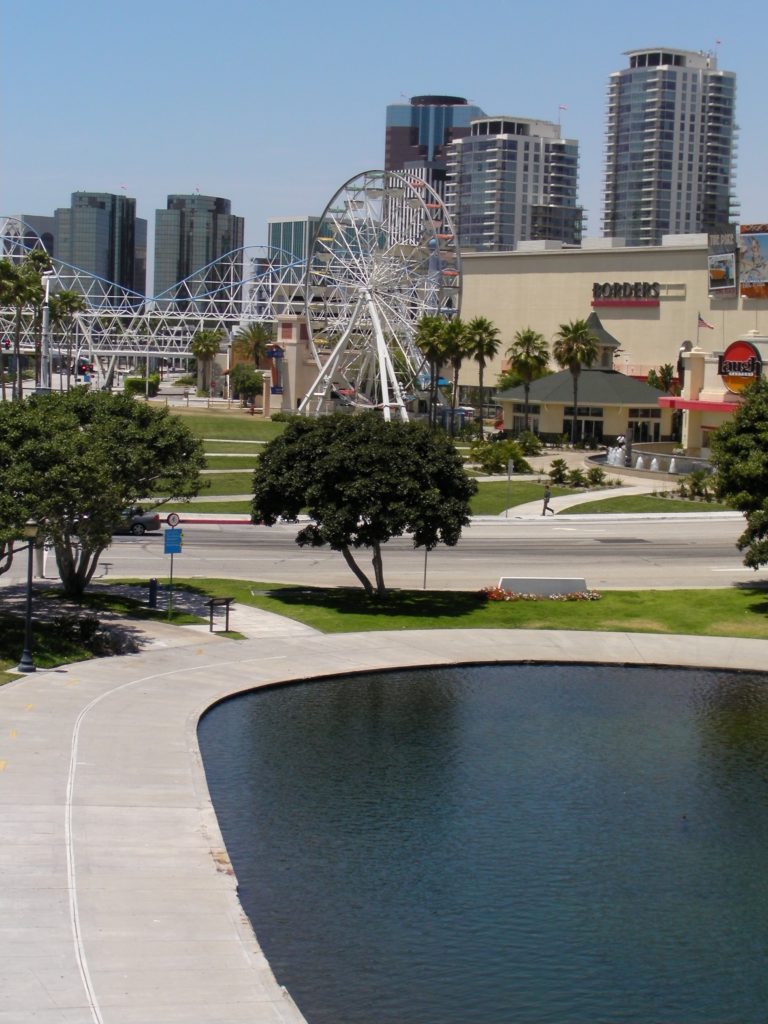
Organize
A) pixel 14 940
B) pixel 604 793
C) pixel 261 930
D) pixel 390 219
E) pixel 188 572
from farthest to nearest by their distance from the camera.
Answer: pixel 390 219
pixel 188 572
pixel 604 793
pixel 261 930
pixel 14 940

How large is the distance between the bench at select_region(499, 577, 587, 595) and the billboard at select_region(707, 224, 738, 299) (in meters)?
85.3

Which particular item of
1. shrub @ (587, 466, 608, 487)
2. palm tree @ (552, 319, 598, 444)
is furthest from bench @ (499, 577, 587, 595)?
palm tree @ (552, 319, 598, 444)

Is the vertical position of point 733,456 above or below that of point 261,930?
above

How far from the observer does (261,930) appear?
67.8 ft

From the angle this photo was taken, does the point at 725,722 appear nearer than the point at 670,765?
No

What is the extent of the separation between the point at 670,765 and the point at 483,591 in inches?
683

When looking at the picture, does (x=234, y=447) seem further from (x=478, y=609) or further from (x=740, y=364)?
(x=478, y=609)

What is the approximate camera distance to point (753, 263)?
4902 inches

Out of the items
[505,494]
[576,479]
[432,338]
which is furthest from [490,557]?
[432,338]

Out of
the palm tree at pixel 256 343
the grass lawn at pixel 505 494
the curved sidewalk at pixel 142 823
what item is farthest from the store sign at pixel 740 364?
the palm tree at pixel 256 343

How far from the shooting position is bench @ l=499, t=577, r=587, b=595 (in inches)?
1858

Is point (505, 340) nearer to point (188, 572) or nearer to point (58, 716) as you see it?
point (188, 572)

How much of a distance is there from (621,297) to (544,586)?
97.8 m

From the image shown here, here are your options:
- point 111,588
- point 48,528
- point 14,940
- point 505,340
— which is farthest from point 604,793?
point 505,340
